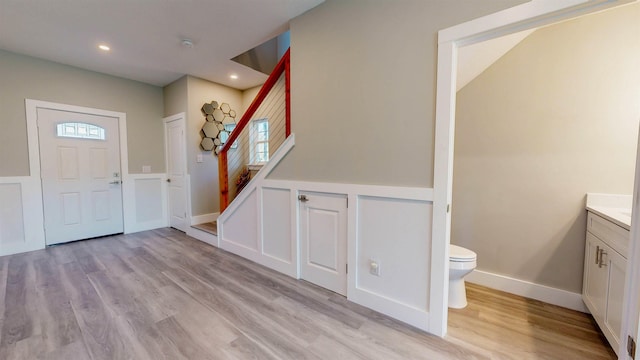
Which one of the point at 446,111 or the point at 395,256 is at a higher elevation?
the point at 446,111

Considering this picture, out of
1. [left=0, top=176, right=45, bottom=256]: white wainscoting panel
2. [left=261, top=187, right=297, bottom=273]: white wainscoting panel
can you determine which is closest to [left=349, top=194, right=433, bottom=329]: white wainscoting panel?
[left=261, top=187, right=297, bottom=273]: white wainscoting panel

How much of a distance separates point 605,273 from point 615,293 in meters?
0.17

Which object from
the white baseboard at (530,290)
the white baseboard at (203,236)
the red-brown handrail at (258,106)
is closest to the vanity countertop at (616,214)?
the white baseboard at (530,290)

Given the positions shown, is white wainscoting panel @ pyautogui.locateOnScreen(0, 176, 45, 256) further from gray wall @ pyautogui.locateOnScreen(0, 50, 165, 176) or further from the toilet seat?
the toilet seat

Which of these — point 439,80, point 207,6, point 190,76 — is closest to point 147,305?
point 207,6

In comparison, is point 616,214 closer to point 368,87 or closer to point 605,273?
point 605,273

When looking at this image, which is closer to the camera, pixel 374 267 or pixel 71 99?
pixel 374 267

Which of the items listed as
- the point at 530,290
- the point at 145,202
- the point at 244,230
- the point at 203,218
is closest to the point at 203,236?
the point at 203,218

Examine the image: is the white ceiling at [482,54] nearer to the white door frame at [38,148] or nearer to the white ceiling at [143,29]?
the white ceiling at [143,29]

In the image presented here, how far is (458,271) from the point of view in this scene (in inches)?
74.8

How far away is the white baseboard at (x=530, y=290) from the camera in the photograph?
1.92 m

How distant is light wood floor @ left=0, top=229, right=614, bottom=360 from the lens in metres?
1.50

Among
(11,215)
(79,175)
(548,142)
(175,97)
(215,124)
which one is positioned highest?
(175,97)

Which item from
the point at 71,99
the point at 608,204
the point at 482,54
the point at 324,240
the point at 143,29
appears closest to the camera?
the point at 608,204
